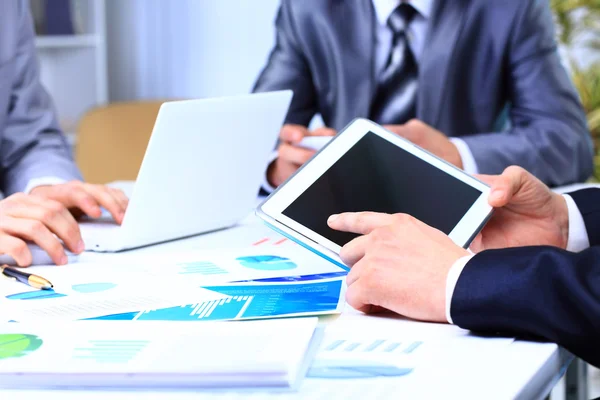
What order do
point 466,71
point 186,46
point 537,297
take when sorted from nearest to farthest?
point 537,297, point 466,71, point 186,46

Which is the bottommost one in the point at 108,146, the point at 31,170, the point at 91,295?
the point at 108,146

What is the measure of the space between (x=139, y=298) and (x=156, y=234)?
0.91 feet

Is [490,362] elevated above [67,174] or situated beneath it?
elevated above

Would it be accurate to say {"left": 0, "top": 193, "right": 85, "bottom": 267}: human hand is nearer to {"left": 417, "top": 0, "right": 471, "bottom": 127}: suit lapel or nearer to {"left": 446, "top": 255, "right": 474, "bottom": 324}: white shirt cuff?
{"left": 446, "top": 255, "right": 474, "bottom": 324}: white shirt cuff

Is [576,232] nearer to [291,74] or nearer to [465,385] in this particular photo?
[465,385]

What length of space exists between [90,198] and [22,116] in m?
0.63

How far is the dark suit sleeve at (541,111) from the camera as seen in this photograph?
1603 millimetres

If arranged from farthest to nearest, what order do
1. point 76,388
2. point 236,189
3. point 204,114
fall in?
point 236,189 < point 204,114 < point 76,388

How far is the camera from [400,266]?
2.59 feet

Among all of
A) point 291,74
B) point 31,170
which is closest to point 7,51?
point 31,170

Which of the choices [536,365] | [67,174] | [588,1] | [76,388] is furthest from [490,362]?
[588,1]

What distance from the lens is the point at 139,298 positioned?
838mm

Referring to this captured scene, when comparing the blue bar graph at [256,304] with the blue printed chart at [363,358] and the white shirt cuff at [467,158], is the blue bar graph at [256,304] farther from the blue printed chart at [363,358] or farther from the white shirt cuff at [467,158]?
the white shirt cuff at [467,158]

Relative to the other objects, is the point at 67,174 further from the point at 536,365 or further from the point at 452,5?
the point at 536,365
